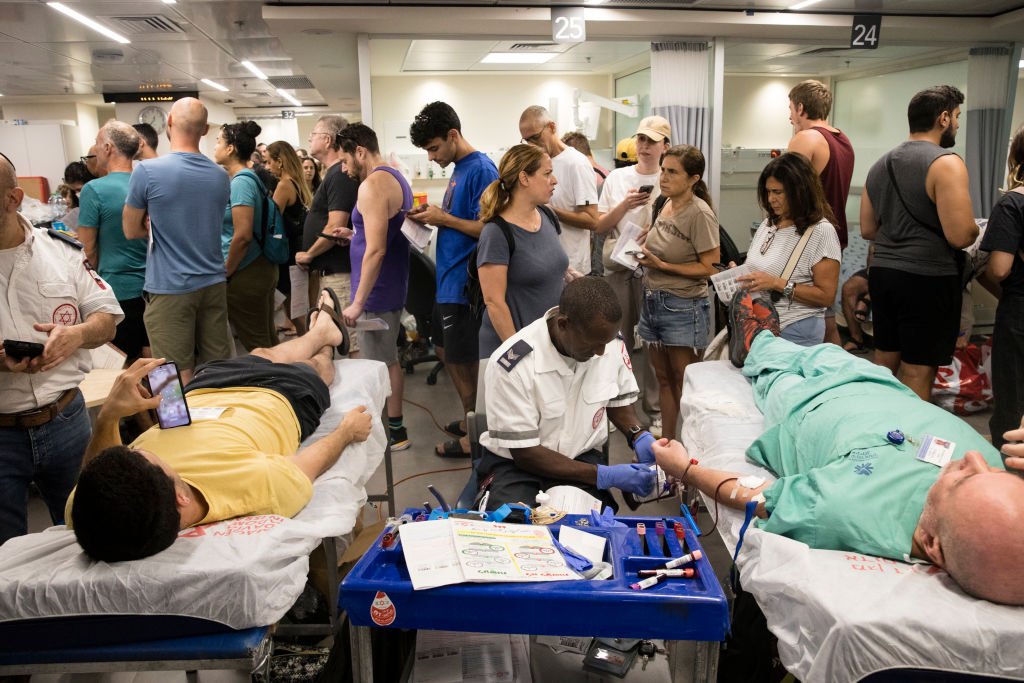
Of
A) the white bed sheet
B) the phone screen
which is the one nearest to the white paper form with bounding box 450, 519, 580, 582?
the white bed sheet

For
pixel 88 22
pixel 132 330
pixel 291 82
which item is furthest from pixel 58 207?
pixel 291 82

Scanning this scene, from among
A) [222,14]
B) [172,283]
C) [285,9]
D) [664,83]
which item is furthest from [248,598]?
[222,14]

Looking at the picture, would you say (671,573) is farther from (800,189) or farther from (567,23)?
(567,23)

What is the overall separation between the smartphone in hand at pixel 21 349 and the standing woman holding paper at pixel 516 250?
56.4 inches

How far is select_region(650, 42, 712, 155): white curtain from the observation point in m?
5.29

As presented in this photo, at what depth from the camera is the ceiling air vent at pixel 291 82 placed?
937 cm

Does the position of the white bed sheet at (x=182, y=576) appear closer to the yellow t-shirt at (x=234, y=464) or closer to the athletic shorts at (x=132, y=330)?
the yellow t-shirt at (x=234, y=464)

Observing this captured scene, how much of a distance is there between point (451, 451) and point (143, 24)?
474 centimetres

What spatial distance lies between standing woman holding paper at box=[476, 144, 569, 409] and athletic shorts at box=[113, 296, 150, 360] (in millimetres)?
2107

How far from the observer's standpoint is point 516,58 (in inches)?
271

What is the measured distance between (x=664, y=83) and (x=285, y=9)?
8.84 ft

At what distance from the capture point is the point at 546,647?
1.70 m

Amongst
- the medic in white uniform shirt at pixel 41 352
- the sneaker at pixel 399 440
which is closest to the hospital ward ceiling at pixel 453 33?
the sneaker at pixel 399 440

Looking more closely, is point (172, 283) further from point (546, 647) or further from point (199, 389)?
point (546, 647)
